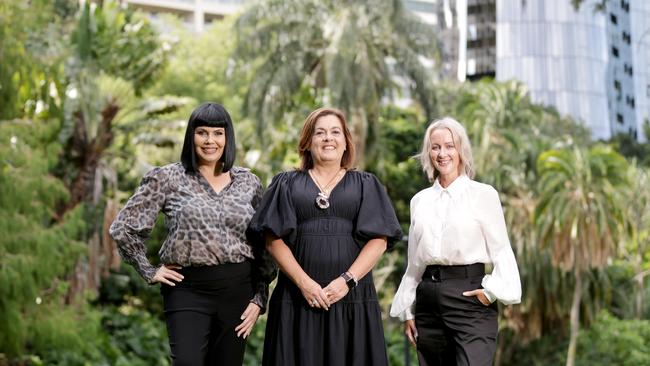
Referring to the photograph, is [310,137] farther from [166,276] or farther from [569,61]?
[569,61]

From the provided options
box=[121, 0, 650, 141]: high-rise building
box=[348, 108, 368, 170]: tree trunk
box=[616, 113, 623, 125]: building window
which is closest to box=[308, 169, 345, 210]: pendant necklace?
box=[348, 108, 368, 170]: tree trunk

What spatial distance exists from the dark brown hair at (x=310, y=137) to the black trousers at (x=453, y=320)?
0.78 metres

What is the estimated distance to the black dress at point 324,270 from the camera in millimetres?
5074

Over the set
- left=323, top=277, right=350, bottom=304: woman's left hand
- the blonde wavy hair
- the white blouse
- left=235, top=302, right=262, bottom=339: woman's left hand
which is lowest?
left=235, top=302, right=262, bottom=339: woman's left hand

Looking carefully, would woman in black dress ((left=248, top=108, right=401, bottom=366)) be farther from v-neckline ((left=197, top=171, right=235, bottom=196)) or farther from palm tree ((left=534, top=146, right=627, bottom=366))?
palm tree ((left=534, top=146, right=627, bottom=366))

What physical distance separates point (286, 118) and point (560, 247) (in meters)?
Answer: 10.2

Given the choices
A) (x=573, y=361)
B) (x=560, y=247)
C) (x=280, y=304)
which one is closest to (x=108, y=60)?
(x=560, y=247)

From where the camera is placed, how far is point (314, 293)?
498cm

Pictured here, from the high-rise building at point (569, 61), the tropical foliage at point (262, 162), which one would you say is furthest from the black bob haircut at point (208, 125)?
the high-rise building at point (569, 61)

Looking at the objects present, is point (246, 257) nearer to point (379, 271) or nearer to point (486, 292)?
point (486, 292)

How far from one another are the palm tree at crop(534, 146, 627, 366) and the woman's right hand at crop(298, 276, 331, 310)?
2684 cm

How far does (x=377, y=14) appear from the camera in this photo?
27.2m

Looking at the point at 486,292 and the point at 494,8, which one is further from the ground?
the point at 494,8

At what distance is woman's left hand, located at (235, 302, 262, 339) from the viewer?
518cm
